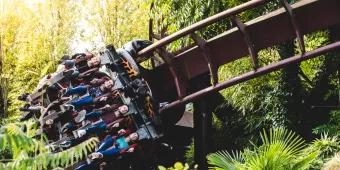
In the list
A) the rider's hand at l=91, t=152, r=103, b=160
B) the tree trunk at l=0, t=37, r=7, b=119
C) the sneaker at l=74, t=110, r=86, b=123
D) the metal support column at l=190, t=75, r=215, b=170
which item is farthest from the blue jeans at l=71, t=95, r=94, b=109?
the tree trunk at l=0, t=37, r=7, b=119

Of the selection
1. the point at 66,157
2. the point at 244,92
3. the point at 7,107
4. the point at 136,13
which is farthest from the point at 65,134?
the point at 136,13

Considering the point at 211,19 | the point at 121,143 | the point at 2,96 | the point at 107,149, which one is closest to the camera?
the point at 211,19

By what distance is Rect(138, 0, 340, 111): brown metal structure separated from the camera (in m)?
6.11

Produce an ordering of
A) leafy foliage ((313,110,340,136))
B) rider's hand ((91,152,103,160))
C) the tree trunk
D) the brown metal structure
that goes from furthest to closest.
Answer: the tree trunk, leafy foliage ((313,110,340,136)), rider's hand ((91,152,103,160)), the brown metal structure

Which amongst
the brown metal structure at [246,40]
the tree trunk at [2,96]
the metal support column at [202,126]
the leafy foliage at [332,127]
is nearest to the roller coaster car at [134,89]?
the brown metal structure at [246,40]

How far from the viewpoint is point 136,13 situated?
1895 cm

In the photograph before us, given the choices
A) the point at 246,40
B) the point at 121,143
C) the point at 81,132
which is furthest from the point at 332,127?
the point at 81,132

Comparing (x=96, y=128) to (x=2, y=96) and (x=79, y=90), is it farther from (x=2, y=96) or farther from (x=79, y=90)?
(x=2, y=96)

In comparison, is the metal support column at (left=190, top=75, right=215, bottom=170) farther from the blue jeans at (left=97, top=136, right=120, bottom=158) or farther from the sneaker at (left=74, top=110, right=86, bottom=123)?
the sneaker at (left=74, top=110, right=86, bottom=123)

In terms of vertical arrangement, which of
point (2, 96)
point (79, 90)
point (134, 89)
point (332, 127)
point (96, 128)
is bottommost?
point (332, 127)

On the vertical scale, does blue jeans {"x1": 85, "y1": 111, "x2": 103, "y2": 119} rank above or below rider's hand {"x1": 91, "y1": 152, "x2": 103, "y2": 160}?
above

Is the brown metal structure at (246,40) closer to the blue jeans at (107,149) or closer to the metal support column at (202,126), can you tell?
the metal support column at (202,126)

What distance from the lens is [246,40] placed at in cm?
631

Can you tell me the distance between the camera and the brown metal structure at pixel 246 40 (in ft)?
20.0
